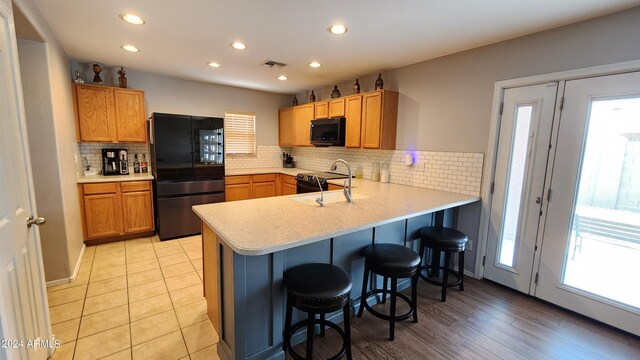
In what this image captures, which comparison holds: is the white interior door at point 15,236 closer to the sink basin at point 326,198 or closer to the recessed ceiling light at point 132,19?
the recessed ceiling light at point 132,19

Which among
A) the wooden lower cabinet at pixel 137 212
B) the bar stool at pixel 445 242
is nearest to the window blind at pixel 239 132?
the wooden lower cabinet at pixel 137 212

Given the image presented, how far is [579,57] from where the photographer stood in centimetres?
219

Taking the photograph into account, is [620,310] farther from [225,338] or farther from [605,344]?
[225,338]

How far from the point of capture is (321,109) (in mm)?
4480

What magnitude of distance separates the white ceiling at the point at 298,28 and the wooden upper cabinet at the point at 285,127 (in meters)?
1.71

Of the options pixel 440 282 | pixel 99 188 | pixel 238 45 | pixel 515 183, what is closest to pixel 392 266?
pixel 440 282

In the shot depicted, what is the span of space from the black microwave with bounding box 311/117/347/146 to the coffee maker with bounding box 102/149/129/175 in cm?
286

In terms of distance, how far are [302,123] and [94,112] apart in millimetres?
3007

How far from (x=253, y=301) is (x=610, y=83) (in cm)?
303

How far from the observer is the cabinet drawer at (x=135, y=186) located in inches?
146

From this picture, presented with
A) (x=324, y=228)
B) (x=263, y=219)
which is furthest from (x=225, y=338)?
(x=324, y=228)

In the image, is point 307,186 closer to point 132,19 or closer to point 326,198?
point 326,198

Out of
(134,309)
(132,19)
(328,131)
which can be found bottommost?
(134,309)

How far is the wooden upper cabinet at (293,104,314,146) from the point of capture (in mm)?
4766
